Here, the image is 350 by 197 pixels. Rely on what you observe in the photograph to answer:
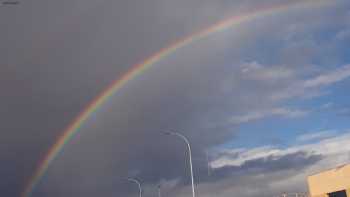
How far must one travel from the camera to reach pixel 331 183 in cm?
7125

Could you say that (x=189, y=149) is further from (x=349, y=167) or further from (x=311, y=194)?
(x=311, y=194)

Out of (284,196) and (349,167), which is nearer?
(349,167)

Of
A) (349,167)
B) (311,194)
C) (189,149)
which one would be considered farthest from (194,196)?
(311,194)

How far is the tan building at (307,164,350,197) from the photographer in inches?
2648

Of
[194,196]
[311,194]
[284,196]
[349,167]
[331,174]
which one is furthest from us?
[284,196]

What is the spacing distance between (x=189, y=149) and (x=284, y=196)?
4602cm

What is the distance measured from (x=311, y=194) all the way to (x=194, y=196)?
41.7 metres

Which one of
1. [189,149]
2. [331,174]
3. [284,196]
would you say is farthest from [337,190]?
[189,149]

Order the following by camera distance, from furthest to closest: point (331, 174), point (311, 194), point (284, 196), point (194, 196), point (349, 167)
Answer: point (284, 196) < point (311, 194) < point (331, 174) < point (349, 167) < point (194, 196)

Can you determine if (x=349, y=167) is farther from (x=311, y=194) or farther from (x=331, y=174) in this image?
(x=311, y=194)

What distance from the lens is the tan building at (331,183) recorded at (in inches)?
2648

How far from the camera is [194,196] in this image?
41.4 meters

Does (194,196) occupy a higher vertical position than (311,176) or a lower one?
lower

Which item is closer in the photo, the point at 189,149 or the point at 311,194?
the point at 189,149
